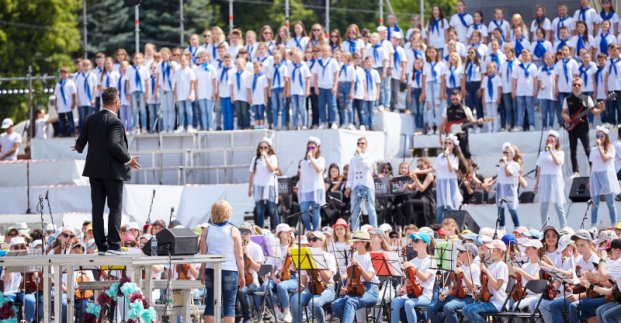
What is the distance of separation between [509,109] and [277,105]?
4.52 metres

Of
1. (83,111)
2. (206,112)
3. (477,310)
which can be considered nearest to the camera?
(477,310)

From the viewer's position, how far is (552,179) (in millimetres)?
24719

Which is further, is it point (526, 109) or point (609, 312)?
point (526, 109)

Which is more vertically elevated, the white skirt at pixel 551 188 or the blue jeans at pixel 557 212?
the white skirt at pixel 551 188

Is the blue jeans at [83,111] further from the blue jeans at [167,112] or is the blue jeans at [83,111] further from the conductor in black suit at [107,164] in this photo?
the conductor in black suit at [107,164]

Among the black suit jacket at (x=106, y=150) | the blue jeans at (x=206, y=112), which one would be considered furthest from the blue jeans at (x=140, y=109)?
the black suit jacket at (x=106, y=150)

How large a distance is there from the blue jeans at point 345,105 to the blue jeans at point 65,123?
5824 mm

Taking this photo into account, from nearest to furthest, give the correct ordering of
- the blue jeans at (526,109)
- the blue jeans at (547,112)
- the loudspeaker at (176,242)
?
the loudspeaker at (176,242), the blue jeans at (547,112), the blue jeans at (526,109)

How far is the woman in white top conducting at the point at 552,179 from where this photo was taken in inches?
971

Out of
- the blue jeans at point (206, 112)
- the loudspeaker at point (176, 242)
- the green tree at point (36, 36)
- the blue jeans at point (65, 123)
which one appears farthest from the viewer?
the green tree at point (36, 36)

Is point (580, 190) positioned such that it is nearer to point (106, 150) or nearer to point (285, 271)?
point (285, 271)

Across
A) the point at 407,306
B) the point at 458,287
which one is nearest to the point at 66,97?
the point at 407,306

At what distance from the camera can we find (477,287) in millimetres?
19000

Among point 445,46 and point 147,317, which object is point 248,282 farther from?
point 445,46
